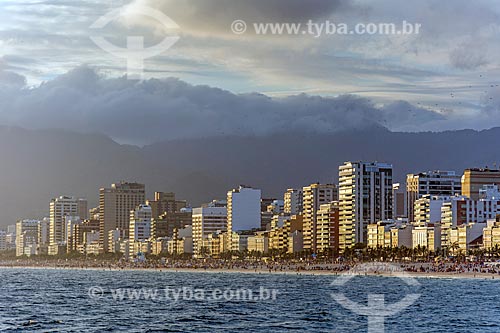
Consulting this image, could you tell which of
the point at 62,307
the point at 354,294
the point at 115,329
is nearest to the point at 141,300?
the point at 62,307

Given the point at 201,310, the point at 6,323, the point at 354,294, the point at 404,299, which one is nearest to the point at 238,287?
the point at 354,294

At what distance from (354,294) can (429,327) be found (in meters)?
54.5

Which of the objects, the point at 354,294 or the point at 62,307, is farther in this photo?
the point at 354,294

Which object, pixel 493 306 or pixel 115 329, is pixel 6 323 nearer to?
pixel 115 329

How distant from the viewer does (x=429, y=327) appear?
11375cm

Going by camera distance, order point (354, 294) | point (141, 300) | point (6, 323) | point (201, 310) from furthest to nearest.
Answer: point (354, 294), point (141, 300), point (201, 310), point (6, 323)

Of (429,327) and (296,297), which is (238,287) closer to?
(296,297)

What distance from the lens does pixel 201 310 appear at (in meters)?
136

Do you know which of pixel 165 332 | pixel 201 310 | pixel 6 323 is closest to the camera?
pixel 165 332

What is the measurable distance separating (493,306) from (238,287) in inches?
2454
